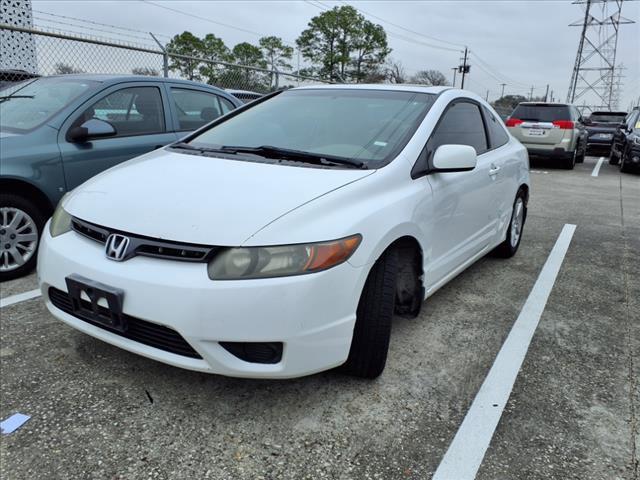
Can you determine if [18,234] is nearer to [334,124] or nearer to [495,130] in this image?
[334,124]

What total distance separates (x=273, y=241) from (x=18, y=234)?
8.76 feet

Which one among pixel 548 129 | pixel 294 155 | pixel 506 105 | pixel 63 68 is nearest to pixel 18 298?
pixel 294 155

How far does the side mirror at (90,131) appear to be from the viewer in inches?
155

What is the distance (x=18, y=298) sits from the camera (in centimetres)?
344

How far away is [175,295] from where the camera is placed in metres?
1.97

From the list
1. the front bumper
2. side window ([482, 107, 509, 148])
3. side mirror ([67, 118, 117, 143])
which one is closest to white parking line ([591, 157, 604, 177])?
side window ([482, 107, 509, 148])

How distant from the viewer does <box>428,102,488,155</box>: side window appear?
305 centimetres

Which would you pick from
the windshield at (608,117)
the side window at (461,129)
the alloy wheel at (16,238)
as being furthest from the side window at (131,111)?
the windshield at (608,117)

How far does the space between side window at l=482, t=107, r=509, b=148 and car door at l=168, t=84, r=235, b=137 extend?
2.70m

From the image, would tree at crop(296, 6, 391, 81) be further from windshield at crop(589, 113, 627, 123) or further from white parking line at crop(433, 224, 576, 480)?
white parking line at crop(433, 224, 576, 480)

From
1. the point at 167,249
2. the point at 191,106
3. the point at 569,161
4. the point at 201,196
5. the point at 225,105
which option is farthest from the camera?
the point at 569,161

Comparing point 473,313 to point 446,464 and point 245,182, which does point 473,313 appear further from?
point 245,182

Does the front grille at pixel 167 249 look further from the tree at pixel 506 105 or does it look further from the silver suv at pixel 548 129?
the tree at pixel 506 105

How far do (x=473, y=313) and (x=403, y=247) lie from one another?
111cm
